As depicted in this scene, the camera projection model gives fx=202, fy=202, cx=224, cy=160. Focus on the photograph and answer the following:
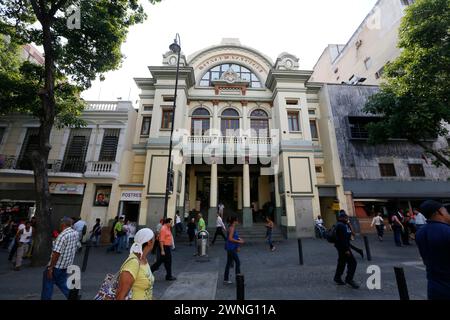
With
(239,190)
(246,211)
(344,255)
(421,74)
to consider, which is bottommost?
(344,255)

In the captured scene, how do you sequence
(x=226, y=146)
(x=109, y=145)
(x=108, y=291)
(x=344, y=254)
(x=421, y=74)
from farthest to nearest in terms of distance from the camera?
(x=226, y=146), (x=109, y=145), (x=421, y=74), (x=344, y=254), (x=108, y=291)

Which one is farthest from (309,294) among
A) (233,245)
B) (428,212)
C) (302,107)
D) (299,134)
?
(302,107)

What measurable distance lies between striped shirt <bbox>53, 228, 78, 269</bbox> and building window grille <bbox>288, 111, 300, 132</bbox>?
15022 millimetres

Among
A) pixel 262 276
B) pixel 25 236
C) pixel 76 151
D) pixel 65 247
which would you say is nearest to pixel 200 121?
pixel 76 151

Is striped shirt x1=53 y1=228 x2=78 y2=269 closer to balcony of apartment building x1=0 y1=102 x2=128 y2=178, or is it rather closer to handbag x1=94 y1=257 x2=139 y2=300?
handbag x1=94 y1=257 x2=139 y2=300

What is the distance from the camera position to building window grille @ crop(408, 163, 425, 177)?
15572mm

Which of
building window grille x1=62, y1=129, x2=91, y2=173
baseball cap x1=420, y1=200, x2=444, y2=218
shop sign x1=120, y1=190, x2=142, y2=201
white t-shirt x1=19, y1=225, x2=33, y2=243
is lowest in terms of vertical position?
white t-shirt x1=19, y1=225, x2=33, y2=243

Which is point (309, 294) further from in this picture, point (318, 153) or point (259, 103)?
point (259, 103)

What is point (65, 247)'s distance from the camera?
3.92 meters

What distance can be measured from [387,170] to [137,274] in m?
19.0

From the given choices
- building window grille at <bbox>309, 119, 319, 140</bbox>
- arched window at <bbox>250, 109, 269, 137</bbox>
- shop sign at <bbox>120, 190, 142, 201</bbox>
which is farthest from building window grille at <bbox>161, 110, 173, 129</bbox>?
building window grille at <bbox>309, 119, 319, 140</bbox>

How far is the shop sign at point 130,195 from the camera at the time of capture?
13461mm

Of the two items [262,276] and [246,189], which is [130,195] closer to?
[246,189]

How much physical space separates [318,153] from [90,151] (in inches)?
680
